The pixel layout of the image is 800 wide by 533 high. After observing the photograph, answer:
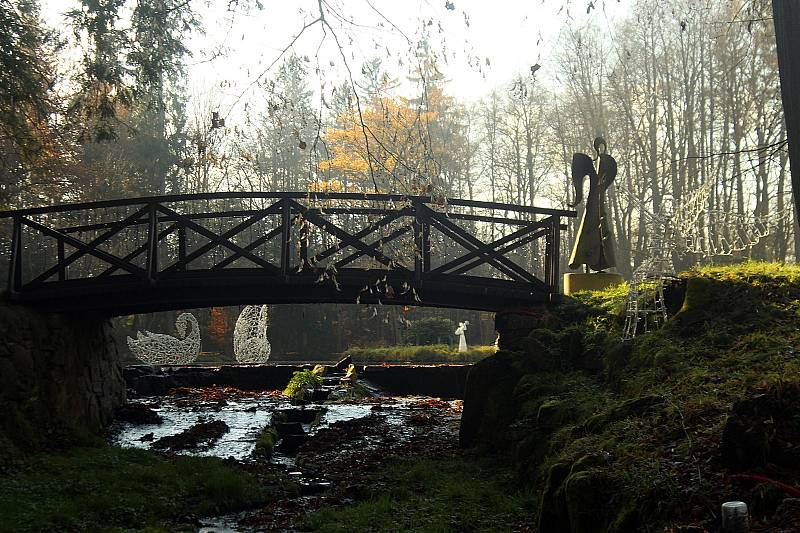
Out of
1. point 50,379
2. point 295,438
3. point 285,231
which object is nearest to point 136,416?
point 50,379

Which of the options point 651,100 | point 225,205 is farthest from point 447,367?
point 225,205

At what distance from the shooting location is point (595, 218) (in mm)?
12453

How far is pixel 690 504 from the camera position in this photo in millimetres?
4008

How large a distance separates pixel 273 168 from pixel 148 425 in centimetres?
2525

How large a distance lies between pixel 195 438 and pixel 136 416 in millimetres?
2348

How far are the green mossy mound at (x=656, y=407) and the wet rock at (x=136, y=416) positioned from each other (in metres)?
6.40

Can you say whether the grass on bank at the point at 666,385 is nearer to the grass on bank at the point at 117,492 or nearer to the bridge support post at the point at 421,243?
the bridge support post at the point at 421,243

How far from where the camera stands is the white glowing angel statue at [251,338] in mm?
23891

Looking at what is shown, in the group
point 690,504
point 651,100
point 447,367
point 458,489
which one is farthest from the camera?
point 651,100

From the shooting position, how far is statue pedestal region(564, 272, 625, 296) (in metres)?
12.1

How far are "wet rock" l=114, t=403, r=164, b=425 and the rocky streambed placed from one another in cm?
2

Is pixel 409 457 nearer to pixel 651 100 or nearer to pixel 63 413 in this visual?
pixel 63 413

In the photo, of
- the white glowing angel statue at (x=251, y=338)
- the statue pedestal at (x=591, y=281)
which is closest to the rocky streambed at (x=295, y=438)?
the statue pedestal at (x=591, y=281)

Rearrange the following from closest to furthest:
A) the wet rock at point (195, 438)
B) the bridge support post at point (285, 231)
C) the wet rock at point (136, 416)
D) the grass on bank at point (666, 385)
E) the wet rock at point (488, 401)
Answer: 1. the grass on bank at point (666, 385)
2. the wet rock at point (488, 401)
3. the bridge support post at point (285, 231)
4. the wet rock at point (195, 438)
5. the wet rock at point (136, 416)
